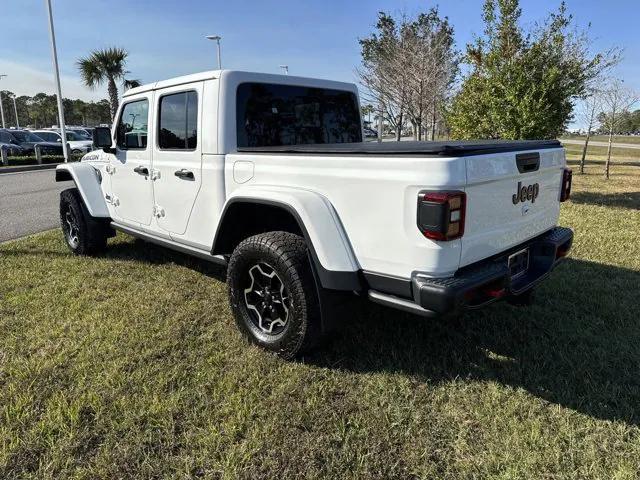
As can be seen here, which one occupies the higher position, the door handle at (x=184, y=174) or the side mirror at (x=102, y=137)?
the side mirror at (x=102, y=137)

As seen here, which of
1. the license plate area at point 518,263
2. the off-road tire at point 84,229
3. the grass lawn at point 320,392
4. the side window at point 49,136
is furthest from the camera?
the side window at point 49,136

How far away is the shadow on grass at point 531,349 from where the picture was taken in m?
2.79

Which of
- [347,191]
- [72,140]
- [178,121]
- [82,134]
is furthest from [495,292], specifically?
[82,134]

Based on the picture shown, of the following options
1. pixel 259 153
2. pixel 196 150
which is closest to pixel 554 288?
pixel 259 153

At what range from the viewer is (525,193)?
292 cm

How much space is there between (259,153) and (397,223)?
3.92ft

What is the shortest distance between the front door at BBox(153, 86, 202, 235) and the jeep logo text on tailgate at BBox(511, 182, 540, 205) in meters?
2.23

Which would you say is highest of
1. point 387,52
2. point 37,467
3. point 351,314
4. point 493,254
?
point 387,52

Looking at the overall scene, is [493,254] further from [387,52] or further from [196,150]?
[387,52]

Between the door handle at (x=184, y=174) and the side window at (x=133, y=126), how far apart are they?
731mm

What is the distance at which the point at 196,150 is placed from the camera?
3598 mm

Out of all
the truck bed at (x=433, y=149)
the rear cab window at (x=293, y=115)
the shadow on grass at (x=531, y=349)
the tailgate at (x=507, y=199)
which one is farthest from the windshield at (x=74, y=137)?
the tailgate at (x=507, y=199)

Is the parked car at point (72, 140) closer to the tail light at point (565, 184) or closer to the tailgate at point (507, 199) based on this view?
the tail light at point (565, 184)

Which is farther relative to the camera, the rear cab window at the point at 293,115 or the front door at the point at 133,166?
the front door at the point at 133,166
